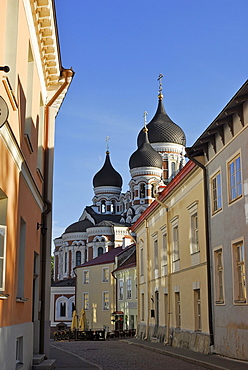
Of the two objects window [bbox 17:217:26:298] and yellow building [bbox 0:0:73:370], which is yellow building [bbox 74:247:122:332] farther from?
window [bbox 17:217:26:298]

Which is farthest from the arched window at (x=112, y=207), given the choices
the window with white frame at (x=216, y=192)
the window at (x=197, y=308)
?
the window with white frame at (x=216, y=192)

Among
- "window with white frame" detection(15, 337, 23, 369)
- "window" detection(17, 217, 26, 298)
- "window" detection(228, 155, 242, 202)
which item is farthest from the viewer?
"window" detection(228, 155, 242, 202)

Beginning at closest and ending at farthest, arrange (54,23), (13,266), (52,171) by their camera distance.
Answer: (13,266), (54,23), (52,171)

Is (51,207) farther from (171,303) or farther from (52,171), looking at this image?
(171,303)

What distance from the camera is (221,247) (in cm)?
1659

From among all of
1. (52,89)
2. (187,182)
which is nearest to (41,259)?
(52,89)

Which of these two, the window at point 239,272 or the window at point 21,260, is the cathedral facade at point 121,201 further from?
the window at point 21,260

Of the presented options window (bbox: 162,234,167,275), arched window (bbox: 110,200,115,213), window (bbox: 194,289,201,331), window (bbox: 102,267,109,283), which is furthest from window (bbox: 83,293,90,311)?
window (bbox: 194,289,201,331)

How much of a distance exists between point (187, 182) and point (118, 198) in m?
64.2

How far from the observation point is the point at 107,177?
85250 millimetres

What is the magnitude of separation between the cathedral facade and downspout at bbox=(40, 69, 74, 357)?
5341cm

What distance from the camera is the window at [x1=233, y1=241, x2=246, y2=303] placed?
49.0ft

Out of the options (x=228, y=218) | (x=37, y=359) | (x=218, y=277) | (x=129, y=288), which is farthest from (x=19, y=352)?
(x=129, y=288)

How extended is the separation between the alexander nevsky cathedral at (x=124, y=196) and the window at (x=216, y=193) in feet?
175
